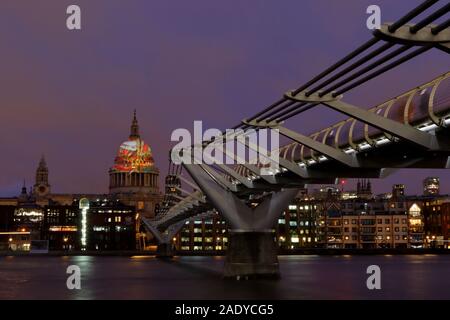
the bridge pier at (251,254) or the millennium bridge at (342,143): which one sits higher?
the millennium bridge at (342,143)

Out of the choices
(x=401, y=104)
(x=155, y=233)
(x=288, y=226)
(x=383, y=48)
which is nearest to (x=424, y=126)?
(x=401, y=104)

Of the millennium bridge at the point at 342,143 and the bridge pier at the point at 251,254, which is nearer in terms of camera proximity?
the millennium bridge at the point at 342,143

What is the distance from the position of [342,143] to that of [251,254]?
23.2m

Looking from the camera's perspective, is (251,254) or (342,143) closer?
(342,143)

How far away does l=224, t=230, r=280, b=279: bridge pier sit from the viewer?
174 feet

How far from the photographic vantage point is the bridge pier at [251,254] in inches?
2083

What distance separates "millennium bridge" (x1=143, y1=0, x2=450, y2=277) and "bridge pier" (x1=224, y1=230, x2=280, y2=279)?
73mm

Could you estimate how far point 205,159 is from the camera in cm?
4922

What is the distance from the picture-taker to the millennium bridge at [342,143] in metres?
18.0

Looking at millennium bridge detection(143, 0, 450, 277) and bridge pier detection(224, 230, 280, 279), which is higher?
Answer: millennium bridge detection(143, 0, 450, 277)

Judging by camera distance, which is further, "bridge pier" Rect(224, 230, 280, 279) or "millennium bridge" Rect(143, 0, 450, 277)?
"bridge pier" Rect(224, 230, 280, 279)

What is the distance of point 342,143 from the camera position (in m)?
32.0

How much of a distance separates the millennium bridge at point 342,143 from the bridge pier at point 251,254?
0.07m

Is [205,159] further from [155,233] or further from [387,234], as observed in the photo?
[387,234]
